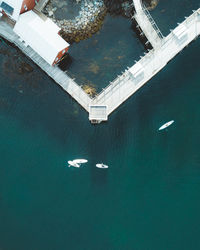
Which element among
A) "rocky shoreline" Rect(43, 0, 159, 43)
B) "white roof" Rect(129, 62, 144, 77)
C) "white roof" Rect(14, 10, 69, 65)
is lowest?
"white roof" Rect(129, 62, 144, 77)

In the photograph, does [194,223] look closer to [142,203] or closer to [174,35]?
[142,203]

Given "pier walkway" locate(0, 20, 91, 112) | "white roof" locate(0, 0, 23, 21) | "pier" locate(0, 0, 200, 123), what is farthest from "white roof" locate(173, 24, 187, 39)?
"white roof" locate(0, 0, 23, 21)

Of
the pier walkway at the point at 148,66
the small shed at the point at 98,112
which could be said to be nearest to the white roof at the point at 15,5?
the pier walkway at the point at 148,66

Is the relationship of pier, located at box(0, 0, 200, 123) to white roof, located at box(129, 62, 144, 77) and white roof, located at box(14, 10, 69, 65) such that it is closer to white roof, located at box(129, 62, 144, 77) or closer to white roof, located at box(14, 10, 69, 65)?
white roof, located at box(129, 62, 144, 77)

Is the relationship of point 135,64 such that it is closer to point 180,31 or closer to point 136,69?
point 136,69

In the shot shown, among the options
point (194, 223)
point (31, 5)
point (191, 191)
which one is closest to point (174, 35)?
point (31, 5)

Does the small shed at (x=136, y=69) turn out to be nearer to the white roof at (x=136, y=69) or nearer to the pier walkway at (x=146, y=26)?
the white roof at (x=136, y=69)
